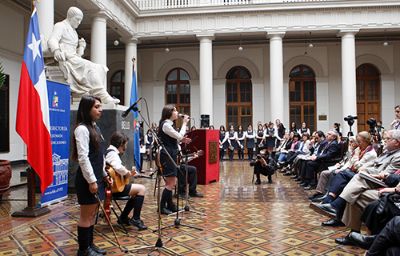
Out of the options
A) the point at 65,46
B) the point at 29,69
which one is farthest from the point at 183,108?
the point at 29,69

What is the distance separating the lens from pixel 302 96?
18.4 meters

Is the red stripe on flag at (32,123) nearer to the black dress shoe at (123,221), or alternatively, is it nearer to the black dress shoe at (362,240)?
the black dress shoe at (123,221)

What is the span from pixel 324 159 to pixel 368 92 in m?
13.0

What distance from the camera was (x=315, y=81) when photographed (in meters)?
18.3

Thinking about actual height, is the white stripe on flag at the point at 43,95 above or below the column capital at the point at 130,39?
below

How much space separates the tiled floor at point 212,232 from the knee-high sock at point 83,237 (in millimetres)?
306

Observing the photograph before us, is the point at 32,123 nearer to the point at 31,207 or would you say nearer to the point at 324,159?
the point at 31,207

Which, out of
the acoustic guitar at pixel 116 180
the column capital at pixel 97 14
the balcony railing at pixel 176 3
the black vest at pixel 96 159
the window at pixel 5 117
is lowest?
the acoustic guitar at pixel 116 180

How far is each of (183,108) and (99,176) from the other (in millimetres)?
15737

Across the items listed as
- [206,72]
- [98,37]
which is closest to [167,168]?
[98,37]

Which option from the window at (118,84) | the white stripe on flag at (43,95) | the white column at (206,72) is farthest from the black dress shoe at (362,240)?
the window at (118,84)

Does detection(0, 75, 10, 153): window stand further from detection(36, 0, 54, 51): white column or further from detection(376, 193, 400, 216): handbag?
detection(376, 193, 400, 216): handbag

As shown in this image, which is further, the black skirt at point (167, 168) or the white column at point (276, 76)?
the white column at point (276, 76)

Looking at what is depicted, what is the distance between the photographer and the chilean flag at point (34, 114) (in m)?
4.86
